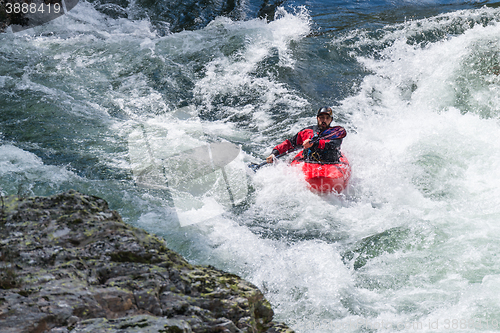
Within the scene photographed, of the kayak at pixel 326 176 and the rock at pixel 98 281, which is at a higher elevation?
the rock at pixel 98 281

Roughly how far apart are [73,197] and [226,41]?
8278mm

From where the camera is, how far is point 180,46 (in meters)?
10.1

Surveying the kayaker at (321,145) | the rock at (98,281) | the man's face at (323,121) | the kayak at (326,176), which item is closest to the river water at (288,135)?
the kayak at (326,176)

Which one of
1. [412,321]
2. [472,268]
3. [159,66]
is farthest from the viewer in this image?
[159,66]

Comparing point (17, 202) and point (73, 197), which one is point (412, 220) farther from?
point (17, 202)

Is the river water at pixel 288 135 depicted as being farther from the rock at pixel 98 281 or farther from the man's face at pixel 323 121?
the rock at pixel 98 281

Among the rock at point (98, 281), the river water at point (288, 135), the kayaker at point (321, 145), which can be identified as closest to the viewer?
the rock at point (98, 281)

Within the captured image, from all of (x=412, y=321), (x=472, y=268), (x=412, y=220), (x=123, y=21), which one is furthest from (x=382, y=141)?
(x=123, y=21)

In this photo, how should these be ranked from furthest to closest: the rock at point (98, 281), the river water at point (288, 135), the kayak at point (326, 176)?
1. the kayak at point (326, 176)
2. the river water at point (288, 135)
3. the rock at point (98, 281)

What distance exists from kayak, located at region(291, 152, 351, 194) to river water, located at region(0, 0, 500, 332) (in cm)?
14

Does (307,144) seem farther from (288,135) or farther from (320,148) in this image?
(288,135)

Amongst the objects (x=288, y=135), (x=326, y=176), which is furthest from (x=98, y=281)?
(x=288, y=135)

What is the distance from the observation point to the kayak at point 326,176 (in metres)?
5.53

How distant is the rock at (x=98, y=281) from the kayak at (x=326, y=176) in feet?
9.96
